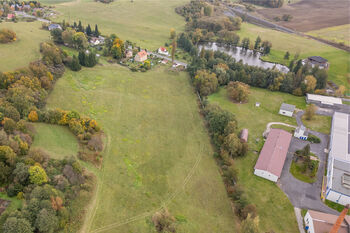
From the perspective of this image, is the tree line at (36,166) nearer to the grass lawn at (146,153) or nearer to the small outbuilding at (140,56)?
the grass lawn at (146,153)

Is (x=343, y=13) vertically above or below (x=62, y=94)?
above

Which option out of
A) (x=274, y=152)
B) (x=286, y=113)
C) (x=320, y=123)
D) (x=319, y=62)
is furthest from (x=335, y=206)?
(x=319, y=62)

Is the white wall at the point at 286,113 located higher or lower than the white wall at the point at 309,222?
higher

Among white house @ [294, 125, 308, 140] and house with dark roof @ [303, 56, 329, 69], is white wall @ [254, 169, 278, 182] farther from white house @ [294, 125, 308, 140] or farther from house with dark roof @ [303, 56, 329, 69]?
house with dark roof @ [303, 56, 329, 69]

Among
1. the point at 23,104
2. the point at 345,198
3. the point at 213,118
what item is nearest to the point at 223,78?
the point at 213,118

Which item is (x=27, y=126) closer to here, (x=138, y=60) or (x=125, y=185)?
(x=125, y=185)

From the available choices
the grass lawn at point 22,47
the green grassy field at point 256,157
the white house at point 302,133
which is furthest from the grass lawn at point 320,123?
the grass lawn at point 22,47
